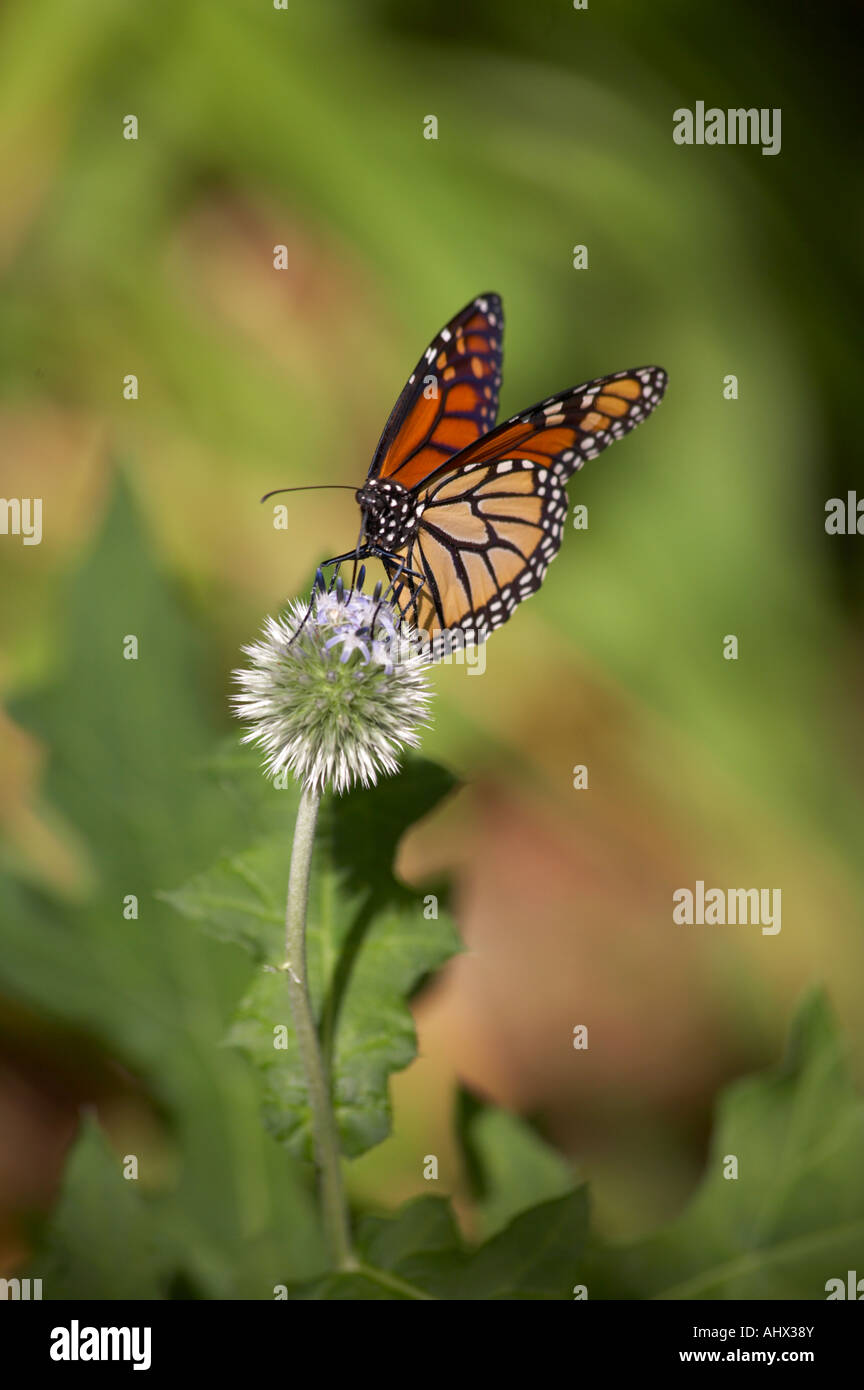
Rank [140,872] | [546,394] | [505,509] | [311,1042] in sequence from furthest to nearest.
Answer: [546,394], [505,509], [140,872], [311,1042]

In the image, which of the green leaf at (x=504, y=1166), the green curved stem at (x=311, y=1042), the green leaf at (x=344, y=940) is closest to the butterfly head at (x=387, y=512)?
the green leaf at (x=344, y=940)

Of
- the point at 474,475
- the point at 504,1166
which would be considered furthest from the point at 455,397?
the point at 504,1166

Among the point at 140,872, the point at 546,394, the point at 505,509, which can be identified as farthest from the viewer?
the point at 546,394

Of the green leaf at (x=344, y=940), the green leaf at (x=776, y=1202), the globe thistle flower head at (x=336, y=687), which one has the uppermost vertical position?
the globe thistle flower head at (x=336, y=687)

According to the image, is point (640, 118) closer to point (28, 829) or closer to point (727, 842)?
point (727, 842)

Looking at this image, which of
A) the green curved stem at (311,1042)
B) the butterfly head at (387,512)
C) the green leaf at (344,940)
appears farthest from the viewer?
the butterfly head at (387,512)

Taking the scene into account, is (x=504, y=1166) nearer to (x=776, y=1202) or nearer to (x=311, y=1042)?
(x=776, y=1202)

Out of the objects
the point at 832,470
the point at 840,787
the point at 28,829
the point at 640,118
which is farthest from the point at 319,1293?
the point at 640,118

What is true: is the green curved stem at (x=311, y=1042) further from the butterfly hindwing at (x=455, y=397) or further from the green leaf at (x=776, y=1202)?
the butterfly hindwing at (x=455, y=397)
